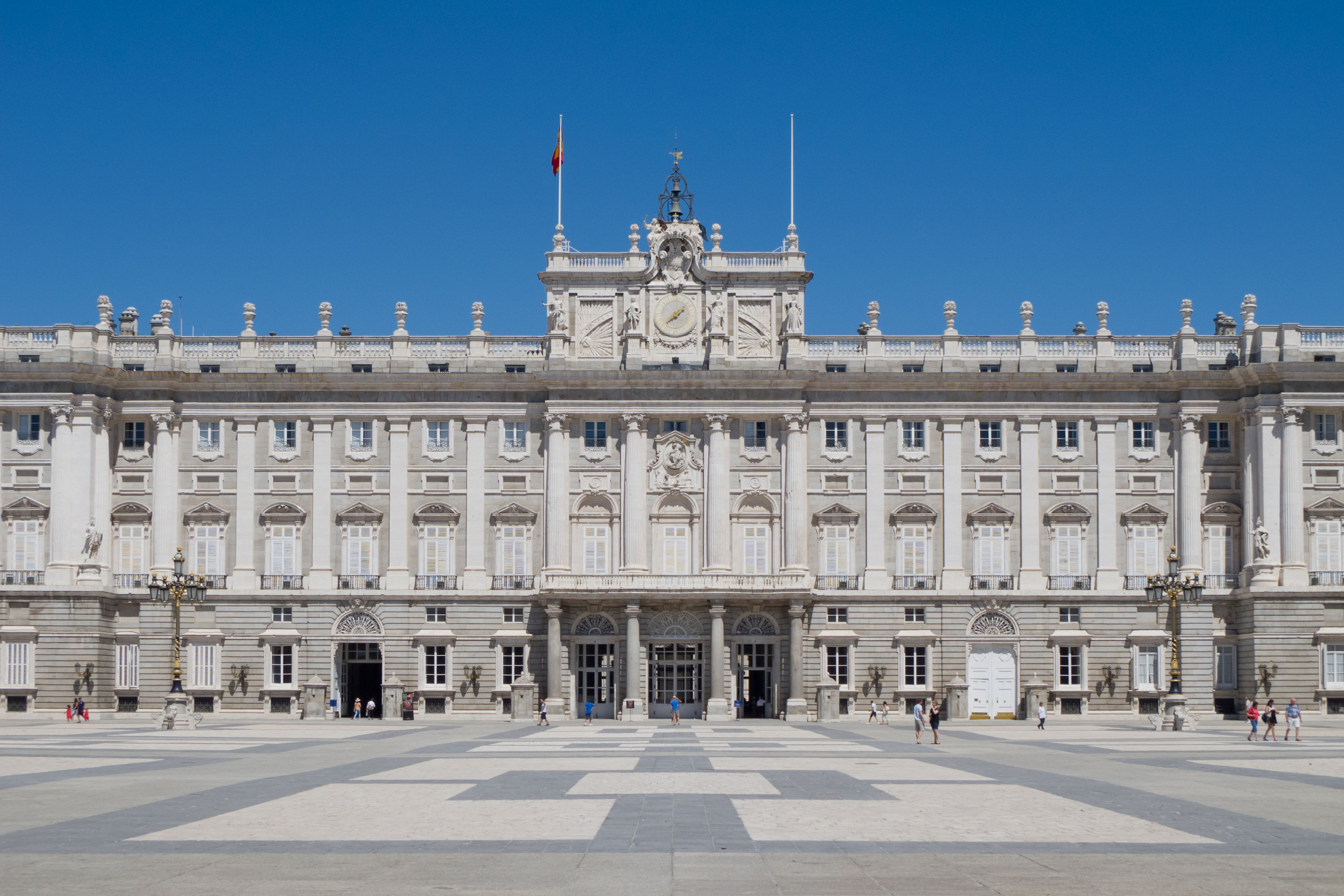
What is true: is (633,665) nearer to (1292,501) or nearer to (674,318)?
(674,318)

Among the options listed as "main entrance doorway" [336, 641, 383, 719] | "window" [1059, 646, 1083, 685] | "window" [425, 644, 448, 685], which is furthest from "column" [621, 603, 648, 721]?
"window" [1059, 646, 1083, 685]

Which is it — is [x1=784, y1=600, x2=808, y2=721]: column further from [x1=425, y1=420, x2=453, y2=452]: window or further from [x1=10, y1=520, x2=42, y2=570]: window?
[x1=10, y1=520, x2=42, y2=570]: window

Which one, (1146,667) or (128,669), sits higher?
(1146,667)

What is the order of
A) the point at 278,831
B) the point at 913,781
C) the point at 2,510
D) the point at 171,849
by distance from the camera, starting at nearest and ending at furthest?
the point at 171,849
the point at 278,831
the point at 913,781
the point at 2,510

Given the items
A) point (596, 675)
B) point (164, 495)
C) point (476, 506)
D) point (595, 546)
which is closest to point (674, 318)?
point (595, 546)

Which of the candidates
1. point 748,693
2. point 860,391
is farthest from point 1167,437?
point 748,693

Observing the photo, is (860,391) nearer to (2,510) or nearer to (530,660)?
(530,660)

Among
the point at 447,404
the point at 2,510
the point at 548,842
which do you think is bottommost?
the point at 548,842

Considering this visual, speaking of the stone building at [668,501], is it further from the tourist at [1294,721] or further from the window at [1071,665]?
the tourist at [1294,721]

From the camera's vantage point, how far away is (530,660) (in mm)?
68562

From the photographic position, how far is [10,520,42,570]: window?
68.0 m

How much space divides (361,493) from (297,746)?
2681 centimetres

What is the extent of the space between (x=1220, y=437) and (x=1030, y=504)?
9581 millimetres

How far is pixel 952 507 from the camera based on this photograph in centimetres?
6950
